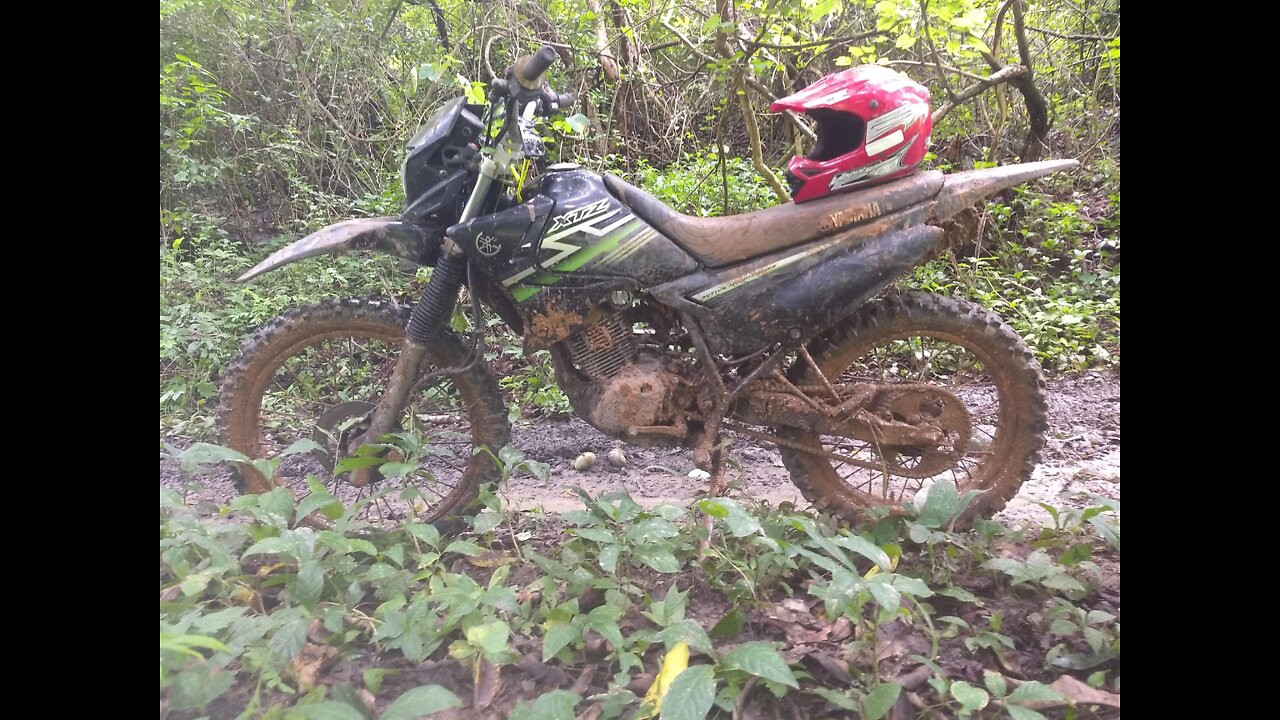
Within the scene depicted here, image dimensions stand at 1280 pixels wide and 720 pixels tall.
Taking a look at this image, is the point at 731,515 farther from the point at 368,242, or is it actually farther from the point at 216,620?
the point at 368,242

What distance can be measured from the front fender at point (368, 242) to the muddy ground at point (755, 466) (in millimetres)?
909

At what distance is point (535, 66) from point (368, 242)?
0.83 m

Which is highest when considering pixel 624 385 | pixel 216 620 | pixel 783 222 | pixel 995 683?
pixel 783 222

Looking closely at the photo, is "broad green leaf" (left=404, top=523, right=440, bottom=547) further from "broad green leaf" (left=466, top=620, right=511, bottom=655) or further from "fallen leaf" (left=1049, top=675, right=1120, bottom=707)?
"fallen leaf" (left=1049, top=675, right=1120, bottom=707)

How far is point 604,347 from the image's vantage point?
2172 millimetres

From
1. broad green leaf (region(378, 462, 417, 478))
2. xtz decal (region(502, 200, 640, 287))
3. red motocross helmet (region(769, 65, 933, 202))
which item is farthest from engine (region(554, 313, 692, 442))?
red motocross helmet (region(769, 65, 933, 202))

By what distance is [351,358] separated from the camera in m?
2.49

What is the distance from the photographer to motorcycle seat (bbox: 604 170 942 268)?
2039 mm

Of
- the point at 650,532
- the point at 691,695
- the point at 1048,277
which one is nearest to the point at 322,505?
the point at 650,532

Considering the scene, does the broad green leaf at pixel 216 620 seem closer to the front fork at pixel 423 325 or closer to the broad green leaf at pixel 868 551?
the front fork at pixel 423 325

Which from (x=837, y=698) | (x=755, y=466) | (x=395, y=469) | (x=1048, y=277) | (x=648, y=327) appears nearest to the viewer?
(x=837, y=698)

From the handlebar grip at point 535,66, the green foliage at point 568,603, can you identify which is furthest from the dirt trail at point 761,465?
the handlebar grip at point 535,66

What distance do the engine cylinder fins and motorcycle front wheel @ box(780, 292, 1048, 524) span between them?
1.99ft
